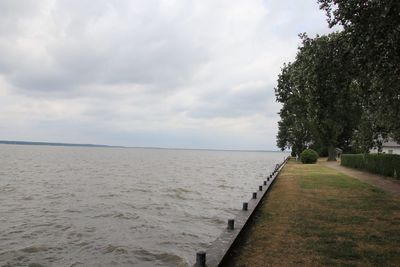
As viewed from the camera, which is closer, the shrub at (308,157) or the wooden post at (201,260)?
the wooden post at (201,260)

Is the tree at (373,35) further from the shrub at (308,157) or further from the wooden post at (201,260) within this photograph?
the shrub at (308,157)

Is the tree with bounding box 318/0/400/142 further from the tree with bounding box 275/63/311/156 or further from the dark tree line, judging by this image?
the tree with bounding box 275/63/311/156

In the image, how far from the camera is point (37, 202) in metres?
20.8

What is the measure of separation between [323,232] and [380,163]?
2417 cm

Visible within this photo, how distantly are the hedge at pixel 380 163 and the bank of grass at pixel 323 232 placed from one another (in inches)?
499

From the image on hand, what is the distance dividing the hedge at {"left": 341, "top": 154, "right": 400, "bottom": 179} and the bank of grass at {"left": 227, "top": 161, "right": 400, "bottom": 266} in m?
12.7

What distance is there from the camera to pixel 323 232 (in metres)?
10.9

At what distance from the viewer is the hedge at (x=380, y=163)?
29.2m

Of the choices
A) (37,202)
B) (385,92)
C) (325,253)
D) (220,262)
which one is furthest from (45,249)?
(385,92)

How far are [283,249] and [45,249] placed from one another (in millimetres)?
6902

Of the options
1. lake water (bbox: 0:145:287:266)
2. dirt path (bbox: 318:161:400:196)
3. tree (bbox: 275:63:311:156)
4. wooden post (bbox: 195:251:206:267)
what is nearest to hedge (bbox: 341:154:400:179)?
dirt path (bbox: 318:161:400:196)

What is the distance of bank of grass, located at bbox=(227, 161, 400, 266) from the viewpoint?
8.50 metres

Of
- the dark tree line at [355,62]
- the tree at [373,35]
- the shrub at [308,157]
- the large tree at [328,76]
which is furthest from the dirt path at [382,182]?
the shrub at [308,157]

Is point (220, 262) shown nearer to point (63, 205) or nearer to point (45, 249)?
point (45, 249)
